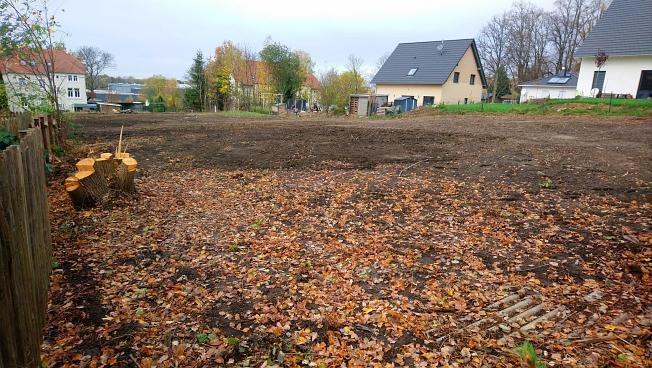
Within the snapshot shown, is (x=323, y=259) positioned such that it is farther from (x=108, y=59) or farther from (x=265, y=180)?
(x=108, y=59)

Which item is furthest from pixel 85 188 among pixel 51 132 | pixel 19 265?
pixel 51 132

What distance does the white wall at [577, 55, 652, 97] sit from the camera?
25.8m

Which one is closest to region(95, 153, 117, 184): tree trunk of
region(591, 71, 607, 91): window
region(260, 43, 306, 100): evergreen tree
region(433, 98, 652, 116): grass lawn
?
region(433, 98, 652, 116): grass lawn

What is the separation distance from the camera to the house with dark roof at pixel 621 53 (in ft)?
84.5

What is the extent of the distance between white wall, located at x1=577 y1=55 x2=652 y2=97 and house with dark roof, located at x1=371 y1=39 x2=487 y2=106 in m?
11.7

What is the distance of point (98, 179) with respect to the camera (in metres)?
6.34

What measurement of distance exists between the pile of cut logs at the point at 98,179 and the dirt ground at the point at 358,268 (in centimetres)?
28

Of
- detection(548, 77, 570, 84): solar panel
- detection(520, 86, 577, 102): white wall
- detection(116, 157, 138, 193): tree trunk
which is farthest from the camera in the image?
detection(548, 77, 570, 84): solar panel

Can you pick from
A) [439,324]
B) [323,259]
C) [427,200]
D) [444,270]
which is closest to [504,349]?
[439,324]

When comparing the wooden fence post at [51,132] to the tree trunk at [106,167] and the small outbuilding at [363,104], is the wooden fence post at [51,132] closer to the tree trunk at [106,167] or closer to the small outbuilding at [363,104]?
the tree trunk at [106,167]

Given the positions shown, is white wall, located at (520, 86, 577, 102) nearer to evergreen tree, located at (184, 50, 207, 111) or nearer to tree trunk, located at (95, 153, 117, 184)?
evergreen tree, located at (184, 50, 207, 111)

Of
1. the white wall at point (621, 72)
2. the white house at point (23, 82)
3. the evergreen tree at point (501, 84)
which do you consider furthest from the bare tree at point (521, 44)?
the white house at point (23, 82)

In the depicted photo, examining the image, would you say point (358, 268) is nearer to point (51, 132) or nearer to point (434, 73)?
point (51, 132)

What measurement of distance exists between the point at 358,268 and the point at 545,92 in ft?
156
